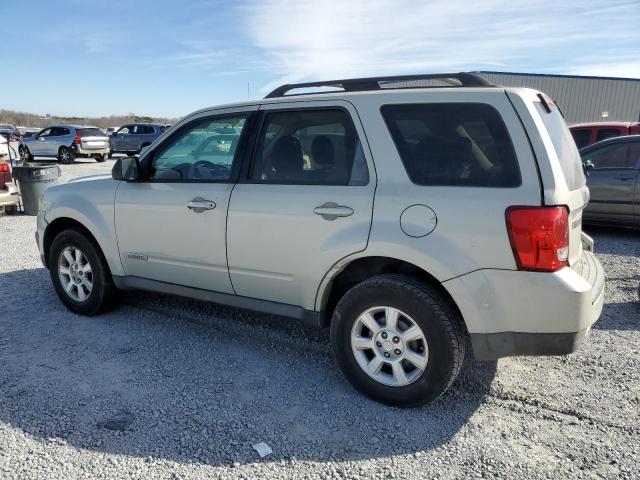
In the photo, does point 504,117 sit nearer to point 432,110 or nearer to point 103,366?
point 432,110

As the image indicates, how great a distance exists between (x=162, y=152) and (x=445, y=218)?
241cm

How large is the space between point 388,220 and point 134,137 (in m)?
25.4

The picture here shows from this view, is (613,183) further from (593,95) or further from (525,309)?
(593,95)

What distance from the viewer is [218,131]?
3922 millimetres

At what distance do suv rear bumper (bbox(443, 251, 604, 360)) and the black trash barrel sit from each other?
914 cm

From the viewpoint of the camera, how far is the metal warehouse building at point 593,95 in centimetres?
2953

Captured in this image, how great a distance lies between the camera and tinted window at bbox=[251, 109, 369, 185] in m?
3.23

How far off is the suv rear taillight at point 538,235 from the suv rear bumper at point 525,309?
58 mm

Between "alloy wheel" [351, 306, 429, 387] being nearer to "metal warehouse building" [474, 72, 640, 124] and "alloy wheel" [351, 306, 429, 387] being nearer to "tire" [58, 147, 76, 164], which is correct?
"tire" [58, 147, 76, 164]

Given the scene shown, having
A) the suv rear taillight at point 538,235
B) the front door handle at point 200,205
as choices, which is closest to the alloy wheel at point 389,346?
the suv rear taillight at point 538,235

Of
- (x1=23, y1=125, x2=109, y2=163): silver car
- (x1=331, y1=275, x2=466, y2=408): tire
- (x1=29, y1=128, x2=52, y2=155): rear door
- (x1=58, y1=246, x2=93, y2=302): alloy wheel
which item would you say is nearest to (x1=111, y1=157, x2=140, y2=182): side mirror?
(x1=58, y1=246, x2=93, y2=302): alloy wheel

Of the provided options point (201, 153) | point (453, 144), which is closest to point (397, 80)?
point (453, 144)

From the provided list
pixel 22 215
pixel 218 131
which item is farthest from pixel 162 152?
pixel 22 215

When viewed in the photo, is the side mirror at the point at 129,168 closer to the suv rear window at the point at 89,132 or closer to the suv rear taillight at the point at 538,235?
the suv rear taillight at the point at 538,235
